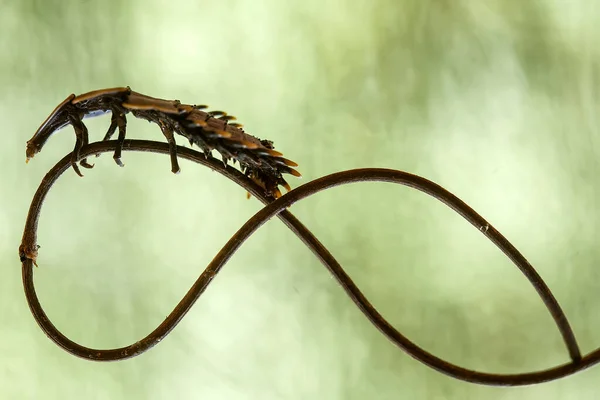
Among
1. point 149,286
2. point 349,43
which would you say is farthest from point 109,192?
point 349,43

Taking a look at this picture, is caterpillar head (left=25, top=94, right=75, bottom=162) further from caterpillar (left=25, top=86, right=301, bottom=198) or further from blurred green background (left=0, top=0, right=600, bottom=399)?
blurred green background (left=0, top=0, right=600, bottom=399)

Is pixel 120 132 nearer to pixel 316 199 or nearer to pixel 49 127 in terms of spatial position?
pixel 49 127

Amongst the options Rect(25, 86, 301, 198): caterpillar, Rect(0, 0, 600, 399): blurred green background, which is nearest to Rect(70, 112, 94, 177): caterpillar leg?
Rect(25, 86, 301, 198): caterpillar

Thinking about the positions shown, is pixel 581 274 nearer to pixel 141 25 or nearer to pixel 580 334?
pixel 580 334

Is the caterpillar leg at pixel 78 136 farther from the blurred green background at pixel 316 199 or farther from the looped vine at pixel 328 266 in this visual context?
the blurred green background at pixel 316 199

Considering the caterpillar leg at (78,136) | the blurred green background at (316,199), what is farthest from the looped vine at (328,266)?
the blurred green background at (316,199)
